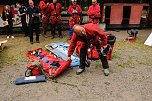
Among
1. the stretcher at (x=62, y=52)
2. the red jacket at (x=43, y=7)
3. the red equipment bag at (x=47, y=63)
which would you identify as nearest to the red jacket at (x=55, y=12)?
the red jacket at (x=43, y=7)

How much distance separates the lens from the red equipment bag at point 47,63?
20.4 feet

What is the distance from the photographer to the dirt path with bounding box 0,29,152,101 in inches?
211

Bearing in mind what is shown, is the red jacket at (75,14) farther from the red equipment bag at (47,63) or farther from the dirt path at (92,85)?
the dirt path at (92,85)

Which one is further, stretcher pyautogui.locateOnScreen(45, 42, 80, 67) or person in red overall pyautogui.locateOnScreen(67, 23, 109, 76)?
stretcher pyautogui.locateOnScreen(45, 42, 80, 67)

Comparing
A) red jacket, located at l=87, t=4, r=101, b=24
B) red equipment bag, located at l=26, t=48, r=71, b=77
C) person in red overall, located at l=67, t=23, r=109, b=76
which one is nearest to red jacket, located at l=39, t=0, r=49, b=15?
red jacket, located at l=87, t=4, r=101, b=24

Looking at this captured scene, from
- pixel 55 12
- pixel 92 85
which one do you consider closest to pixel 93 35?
pixel 92 85

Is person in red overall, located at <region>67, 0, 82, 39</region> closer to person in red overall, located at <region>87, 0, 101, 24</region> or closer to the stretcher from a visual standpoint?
person in red overall, located at <region>87, 0, 101, 24</region>

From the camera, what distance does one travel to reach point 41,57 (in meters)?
7.57

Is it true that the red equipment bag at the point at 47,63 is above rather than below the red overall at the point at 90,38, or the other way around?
below

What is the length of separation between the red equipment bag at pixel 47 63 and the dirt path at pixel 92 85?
243 mm

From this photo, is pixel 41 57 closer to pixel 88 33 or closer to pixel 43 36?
pixel 88 33

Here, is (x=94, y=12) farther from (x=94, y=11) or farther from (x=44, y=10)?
(x=44, y=10)

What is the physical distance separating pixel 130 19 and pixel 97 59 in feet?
18.4

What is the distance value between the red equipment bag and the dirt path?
24 centimetres
